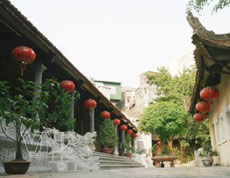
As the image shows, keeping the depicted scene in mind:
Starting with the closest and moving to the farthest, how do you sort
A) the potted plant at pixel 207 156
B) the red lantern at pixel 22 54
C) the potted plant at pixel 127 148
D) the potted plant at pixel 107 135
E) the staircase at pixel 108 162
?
the red lantern at pixel 22 54 → the staircase at pixel 108 162 → the potted plant at pixel 207 156 → the potted plant at pixel 107 135 → the potted plant at pixel 127 148

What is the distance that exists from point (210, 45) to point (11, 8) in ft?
13.1

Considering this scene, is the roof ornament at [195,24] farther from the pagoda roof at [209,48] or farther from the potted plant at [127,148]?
the potted plant at [127,148]

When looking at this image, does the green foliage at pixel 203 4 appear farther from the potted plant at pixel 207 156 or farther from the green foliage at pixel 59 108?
the potted plant at pixel 207 156

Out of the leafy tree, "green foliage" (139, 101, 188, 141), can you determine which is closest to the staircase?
the leafy tree

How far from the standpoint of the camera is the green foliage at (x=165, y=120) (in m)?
16.1

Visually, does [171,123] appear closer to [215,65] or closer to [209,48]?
[215,65]

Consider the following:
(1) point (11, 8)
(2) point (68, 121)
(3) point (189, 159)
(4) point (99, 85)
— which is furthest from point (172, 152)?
(1) point (11, 8)

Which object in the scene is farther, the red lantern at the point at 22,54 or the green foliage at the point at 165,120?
the green foliage at the point at 165,120

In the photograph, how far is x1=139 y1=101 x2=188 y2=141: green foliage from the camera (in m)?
16.1

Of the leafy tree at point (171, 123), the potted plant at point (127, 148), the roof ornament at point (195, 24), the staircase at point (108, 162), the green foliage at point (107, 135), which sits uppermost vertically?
the roof ornament at point (195, 24)

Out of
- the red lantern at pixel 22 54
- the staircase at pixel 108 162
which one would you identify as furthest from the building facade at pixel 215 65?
the staircase at pixel 108 162

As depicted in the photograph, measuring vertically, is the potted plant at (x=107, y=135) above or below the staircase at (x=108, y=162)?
above

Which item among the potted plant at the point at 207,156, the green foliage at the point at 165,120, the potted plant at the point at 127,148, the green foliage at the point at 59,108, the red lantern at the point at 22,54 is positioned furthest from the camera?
the potted plant at the point at 127,148

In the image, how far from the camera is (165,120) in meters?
16.3
